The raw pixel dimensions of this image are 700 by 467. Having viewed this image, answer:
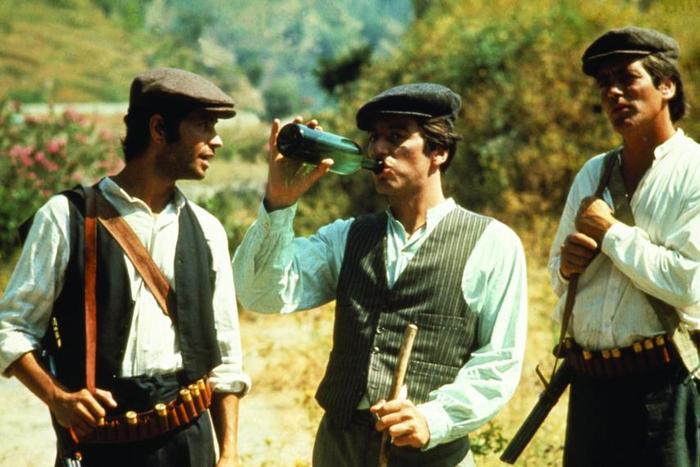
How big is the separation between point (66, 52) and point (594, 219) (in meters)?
44.2

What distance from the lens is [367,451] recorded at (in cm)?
349

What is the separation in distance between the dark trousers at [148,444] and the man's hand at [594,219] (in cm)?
146

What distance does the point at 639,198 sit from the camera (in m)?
3.99

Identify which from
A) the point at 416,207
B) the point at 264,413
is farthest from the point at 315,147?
the point at 264,413

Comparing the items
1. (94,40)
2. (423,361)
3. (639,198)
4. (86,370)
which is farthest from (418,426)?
(94,40)

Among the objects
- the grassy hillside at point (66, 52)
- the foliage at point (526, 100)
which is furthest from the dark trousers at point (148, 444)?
the grassy hillside at point (66, 52)

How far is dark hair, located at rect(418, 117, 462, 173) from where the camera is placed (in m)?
3.65

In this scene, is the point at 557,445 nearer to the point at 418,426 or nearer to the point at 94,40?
the point at 418,426

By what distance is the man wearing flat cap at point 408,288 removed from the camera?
11.4 ft

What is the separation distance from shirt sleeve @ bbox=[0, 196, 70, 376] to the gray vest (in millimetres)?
875

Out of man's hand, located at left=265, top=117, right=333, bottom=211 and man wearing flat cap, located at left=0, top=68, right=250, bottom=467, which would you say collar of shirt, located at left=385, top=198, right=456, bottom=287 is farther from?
man wearing flat cap, located at left=0, top=68, right=250, bottom=467

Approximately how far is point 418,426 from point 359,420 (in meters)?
0.28

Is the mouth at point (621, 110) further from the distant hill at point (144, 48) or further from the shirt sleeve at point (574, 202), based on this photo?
the distant hill at point (144, 48)

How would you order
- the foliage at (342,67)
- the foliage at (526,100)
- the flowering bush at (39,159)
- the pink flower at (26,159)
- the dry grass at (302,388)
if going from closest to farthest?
the dry grass at (302,388)
the flowering bush at (39,159)
the pink flower at (26,159)
the foliage at (526,100)
the foliage at (342,67)
